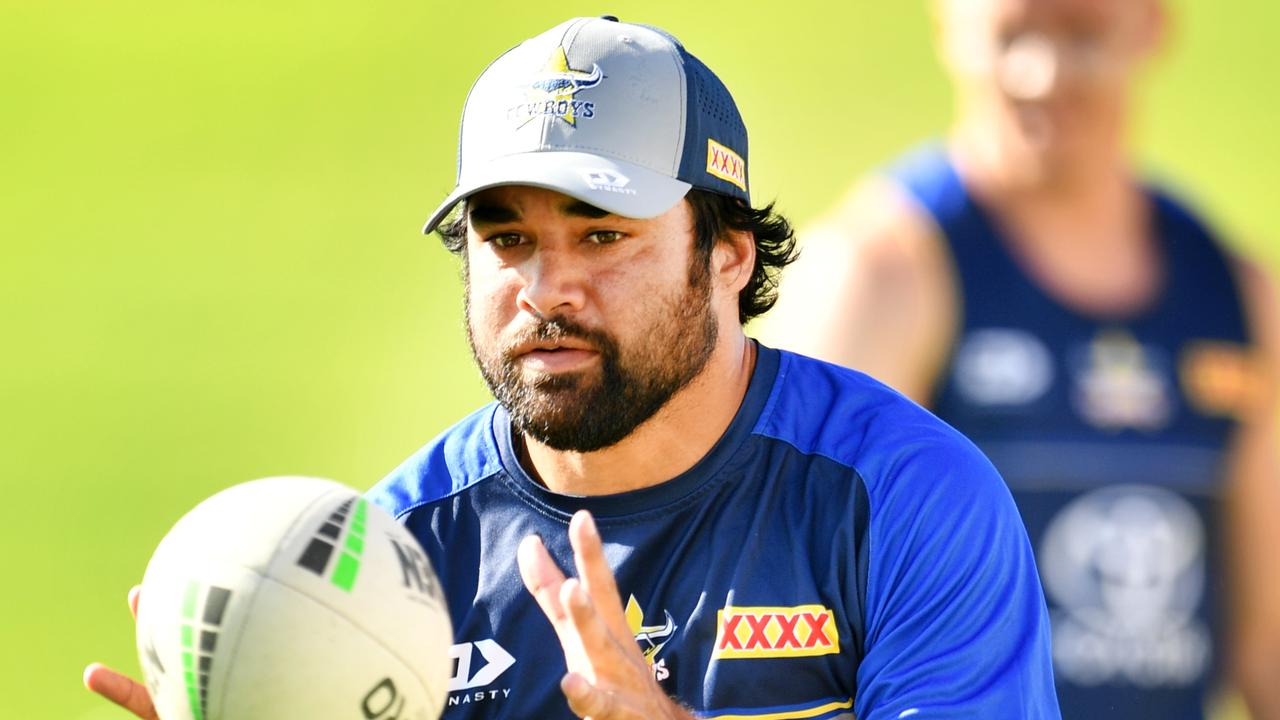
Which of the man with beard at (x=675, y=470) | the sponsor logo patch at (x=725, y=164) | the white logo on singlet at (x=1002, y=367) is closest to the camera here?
the man with beard at (x=675, y=470)

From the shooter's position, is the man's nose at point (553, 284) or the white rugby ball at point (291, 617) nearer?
the white rugby ball at point (291, 617)

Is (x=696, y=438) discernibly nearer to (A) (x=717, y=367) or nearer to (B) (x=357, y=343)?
(A) (x=717, y=367)

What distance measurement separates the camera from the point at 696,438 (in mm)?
3891

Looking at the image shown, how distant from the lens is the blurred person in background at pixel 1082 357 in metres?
6.25

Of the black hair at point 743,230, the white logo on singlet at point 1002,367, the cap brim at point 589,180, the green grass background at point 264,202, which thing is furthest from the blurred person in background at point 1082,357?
the green grass background at point 264,202

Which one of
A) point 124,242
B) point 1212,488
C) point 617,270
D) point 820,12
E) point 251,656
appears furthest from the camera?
point 124,242

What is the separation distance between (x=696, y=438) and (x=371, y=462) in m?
7.39

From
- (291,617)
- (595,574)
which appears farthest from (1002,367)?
(291,617)

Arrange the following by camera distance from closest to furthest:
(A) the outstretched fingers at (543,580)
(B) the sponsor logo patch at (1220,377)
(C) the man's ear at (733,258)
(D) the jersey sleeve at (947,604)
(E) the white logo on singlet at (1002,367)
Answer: (A) the outstretched fingers at (543,580) < (D) the jersey sleeve at (947,604) < (C) the man's ear at (733,258) < (E) the white logo on singlet at (1002,367) < (B) the sponsor logo patch at (1220,377)

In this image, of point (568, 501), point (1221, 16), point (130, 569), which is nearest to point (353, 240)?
point (130, 569)

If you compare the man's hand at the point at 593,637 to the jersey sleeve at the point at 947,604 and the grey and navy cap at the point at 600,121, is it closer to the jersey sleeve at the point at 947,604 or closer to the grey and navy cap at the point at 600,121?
the jersey sleeve at the point at 947,604

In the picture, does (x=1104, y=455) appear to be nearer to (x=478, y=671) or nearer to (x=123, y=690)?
(x=478, y=671)

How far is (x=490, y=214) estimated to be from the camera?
12.5 feet

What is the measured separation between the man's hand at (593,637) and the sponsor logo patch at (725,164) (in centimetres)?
108
